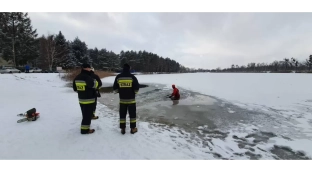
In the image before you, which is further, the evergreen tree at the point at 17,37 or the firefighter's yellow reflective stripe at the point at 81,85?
the evergreen tree at the point at 17,37

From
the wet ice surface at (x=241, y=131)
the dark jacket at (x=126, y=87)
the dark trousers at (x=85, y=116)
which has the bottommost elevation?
the wet ice surface at (x=241, y=131)

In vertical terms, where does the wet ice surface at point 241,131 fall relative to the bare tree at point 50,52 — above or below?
below

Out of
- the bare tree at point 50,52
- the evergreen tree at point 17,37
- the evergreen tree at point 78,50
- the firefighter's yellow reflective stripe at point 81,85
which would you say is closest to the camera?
the firefighter's yellow reflective stripe at point 81,85

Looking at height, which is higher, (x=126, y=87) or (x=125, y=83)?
(x=125, y=83)

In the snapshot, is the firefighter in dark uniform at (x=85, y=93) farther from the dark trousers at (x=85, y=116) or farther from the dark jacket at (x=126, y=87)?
the dark jacket at (x=126, y=87)

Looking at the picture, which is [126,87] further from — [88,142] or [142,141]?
[88,142]

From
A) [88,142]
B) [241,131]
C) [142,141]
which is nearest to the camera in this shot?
[88,142]

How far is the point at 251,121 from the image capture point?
612 centimetres

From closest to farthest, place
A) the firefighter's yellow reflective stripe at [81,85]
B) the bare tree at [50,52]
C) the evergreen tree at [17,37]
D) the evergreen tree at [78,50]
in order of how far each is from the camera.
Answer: the firefighter's yellow reflective stripe at [81,85] < the evergreen tree at [17,37] < the bare tree at [50,52] < the evergreen tree at [78,50]

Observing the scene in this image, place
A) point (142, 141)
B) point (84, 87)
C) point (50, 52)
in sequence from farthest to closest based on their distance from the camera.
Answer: point (50, 52)
point (84, 87)
point (142, 141)

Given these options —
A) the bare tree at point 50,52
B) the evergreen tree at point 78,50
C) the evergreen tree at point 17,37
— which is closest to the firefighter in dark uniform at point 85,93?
the evergreen tree at point 17,37

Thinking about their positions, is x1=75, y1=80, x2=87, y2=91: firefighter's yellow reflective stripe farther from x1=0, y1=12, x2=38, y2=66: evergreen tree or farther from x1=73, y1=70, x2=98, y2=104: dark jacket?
x1=0, y1=12, x2=38, y2=66: evergreen tree

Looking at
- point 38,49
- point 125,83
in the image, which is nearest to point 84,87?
point 125,83
